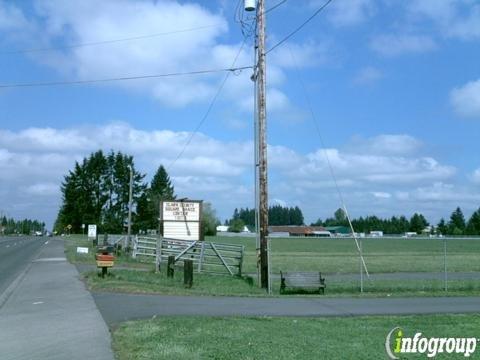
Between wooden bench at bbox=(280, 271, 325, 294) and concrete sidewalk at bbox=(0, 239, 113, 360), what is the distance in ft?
18.0

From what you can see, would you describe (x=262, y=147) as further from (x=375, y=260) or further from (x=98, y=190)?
(x=98, y=190)

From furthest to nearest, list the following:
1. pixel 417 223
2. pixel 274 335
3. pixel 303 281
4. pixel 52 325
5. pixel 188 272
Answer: pixel 417 223
pixel 188 272
pixel 303 281
pixel 52 325
pixel 274 335

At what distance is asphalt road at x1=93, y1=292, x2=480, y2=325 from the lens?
40.1ft

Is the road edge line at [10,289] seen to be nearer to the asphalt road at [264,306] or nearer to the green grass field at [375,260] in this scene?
the asphalt road at [264,306]

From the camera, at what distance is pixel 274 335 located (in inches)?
363

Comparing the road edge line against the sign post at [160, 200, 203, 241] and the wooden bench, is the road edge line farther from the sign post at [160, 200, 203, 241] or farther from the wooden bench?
the sign post at [160, 200, 203, 241]

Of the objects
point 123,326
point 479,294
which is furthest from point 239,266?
point 123,326

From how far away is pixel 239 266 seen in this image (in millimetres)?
23297

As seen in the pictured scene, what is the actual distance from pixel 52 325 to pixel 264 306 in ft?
15.6

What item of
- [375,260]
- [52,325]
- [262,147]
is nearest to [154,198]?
[375,260]

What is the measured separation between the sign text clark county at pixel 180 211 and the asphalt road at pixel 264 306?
16763 millimetres

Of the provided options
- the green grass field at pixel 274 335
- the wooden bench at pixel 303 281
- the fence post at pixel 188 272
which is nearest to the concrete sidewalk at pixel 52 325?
the green grass field at pixel 274 335

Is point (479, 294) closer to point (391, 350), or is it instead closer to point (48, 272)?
point (391, 350)

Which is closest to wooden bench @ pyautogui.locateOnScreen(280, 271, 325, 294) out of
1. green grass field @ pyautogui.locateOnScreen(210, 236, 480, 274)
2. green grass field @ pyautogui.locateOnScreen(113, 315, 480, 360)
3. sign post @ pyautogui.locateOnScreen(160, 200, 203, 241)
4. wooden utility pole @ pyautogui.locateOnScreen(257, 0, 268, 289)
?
wooden utility pole @ pyautogui.locateOnScreen(257, 0, 268, 289)
